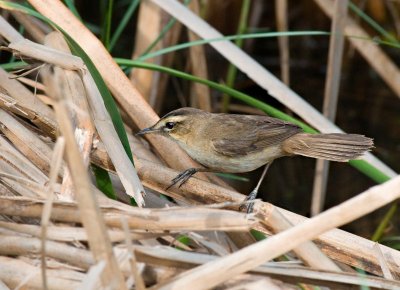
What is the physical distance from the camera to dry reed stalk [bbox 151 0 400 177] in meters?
3.75

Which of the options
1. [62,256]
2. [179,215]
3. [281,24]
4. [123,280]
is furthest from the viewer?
[281,24]


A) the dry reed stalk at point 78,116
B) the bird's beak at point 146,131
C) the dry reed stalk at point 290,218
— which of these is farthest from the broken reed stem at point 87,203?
the bird's beak at point 146,131

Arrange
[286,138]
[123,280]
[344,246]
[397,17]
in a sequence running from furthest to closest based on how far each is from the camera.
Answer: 1. [397,17]
2. [286,138]
3. [344,246]
4. [123,280]

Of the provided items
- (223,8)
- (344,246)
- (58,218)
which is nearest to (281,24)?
(223,8)

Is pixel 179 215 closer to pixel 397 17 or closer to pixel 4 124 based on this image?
pixel 4 124

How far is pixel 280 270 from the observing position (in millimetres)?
2393

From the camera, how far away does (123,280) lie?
213 cm

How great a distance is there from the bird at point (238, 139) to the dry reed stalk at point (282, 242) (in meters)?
1.44

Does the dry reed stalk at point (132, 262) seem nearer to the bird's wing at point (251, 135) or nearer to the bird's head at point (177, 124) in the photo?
the bird's head at point (177, 124)

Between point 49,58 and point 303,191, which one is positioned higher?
point 303,191

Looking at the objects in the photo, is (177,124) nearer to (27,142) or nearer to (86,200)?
(27,142)

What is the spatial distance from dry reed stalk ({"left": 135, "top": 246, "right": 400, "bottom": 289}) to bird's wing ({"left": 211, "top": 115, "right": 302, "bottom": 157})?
1366mm

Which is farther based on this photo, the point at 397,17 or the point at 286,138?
the point at 397,17

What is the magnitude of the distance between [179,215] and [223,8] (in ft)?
13.3
